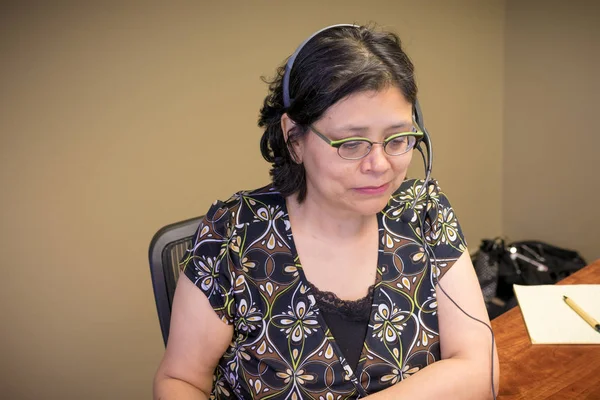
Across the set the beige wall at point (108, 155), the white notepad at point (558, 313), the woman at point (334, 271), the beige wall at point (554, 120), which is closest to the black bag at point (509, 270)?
the beige wall at point (554, 120)

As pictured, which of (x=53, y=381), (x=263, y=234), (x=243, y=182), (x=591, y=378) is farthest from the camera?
(x=243, y=182)

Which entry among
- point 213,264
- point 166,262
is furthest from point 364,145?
point 166,262

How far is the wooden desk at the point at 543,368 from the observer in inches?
47.3

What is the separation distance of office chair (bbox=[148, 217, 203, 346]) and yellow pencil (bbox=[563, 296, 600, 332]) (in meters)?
0.90

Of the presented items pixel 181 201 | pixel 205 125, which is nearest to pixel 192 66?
pixel 205 125

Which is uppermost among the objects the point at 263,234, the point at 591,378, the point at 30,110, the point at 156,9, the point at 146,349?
the point at 156,9

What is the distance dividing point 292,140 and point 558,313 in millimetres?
735

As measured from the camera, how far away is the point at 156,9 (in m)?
2.28

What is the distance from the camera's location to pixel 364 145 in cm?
124

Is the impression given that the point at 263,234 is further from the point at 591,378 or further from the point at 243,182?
the point at 243,182

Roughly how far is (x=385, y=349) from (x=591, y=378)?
1.32 ft

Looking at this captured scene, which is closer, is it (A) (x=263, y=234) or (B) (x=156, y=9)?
(A) (x=263, y=234)

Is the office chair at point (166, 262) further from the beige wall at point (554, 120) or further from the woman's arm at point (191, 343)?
the beige wall at point (554, 120)

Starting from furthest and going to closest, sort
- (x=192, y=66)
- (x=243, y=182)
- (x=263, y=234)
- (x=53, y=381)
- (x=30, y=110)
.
→ (x=243, y=182), (x=192, y=66), (x=53, y=381), (x=30, y=110), (x=263, y=234)
